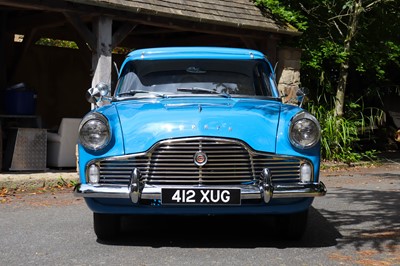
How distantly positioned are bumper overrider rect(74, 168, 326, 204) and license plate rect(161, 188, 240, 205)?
26 millimetres

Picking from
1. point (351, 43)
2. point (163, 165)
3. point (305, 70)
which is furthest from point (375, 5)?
point (163, 165)

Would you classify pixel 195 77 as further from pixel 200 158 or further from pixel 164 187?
pixel 164 187

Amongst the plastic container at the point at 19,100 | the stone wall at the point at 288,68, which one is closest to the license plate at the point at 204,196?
the plastic container at the point at 19,100

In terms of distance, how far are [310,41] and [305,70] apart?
0.64 m

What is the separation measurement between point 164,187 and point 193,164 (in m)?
0.28

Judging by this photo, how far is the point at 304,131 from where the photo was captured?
5043mm

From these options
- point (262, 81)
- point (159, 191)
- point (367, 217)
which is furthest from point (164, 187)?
point (367, 217)

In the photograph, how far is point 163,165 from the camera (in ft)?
15.8

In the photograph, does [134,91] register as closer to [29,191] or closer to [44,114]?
[29,191]

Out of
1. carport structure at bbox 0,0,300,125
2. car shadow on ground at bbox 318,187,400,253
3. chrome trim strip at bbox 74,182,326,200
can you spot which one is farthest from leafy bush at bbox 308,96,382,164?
chrome trim strip at bbox 74,182,326,200

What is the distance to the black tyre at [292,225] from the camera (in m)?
5.23

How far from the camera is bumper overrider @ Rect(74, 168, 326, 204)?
186 inches

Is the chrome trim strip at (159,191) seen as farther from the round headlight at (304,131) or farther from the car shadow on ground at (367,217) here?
the car shadow on ground at (367,217)

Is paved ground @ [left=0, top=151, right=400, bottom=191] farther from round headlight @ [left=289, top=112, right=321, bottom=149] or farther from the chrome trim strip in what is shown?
round headlight @ [left=289, top=112, right=321, bottom=149]
